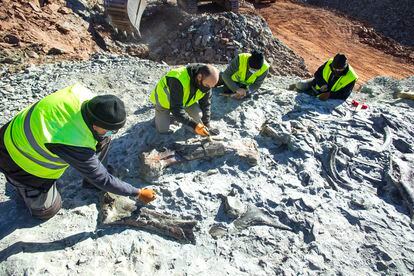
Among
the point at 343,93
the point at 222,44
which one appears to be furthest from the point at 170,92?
the point at 222,44

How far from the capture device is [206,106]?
5.05 metres

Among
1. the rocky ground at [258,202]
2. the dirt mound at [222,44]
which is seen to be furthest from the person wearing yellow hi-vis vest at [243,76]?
the dirt mound at [222,44]

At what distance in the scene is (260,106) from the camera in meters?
5.95

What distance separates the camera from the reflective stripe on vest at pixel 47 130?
3045 millimetres

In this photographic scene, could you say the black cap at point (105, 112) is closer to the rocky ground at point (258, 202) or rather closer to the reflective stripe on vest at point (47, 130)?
the reflective stripe on vest at point (47, 130)

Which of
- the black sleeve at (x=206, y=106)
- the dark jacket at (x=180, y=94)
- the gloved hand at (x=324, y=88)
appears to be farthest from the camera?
the gloved hand at (x=324, y=88)

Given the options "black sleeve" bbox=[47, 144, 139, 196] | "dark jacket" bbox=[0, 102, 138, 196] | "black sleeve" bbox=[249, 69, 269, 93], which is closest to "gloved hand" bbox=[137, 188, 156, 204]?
"dark jacket" bbox=[0, 102, 138, 196]

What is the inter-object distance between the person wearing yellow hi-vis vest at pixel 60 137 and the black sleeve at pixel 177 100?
1373mm

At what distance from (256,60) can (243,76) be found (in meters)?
0.39

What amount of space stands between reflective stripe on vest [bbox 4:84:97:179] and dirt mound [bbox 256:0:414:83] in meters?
8.97

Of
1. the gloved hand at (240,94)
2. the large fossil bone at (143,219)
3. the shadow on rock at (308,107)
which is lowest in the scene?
the large fossil bone at (143,219)

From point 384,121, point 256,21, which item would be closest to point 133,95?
point 384,121

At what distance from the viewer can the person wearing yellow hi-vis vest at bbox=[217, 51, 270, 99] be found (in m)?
5.93

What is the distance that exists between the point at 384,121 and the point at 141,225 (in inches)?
170
